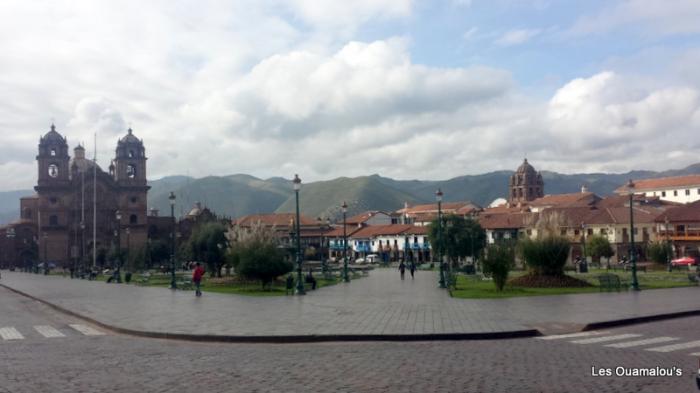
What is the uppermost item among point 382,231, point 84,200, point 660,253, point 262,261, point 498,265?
point 84,200

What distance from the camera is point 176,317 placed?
20391mm

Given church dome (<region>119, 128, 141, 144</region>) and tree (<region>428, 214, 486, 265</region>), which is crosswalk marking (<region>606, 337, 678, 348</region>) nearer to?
tree (<region>428, 214, 486, 265</region>)

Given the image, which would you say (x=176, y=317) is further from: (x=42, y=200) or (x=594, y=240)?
(x=42, y=200)

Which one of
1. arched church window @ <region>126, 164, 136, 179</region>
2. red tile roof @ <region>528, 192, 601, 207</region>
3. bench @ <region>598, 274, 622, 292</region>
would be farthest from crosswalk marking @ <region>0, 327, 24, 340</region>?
red tile roof @ <region>528, 192, 601, 207</region>

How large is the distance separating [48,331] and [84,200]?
306ft

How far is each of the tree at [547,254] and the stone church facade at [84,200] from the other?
265 feet

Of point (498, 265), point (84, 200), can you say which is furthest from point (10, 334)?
point (84, 200)

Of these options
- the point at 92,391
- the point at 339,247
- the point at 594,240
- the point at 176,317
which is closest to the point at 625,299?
the point at 176,317

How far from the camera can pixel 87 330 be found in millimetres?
18625

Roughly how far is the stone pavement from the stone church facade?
79.9 m

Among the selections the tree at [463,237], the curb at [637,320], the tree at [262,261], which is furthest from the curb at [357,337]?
the tree at [463,237]

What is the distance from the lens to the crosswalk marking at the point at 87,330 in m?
17.8

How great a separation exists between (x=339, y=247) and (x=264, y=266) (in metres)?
71.7

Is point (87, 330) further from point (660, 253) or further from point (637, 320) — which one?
point (660, 253)
